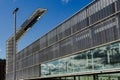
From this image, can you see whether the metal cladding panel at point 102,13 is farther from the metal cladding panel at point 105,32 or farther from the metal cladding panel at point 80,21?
the metal cladding panel at point 80,21

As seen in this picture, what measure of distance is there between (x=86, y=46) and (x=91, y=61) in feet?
9.21

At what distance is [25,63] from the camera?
74.6m

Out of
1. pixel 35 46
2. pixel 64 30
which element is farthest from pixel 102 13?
pixel 35 46

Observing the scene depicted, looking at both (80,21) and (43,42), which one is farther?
(43,42)

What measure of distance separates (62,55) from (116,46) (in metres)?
17.2

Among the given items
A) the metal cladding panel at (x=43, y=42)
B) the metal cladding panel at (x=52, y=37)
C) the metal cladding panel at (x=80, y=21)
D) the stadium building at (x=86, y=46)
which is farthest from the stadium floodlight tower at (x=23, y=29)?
the metal cladding panel at (x=80, y=21)

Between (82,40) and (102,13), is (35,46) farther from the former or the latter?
(102,13)

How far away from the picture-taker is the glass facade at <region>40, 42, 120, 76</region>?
32428mm

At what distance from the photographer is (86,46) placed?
39.6m

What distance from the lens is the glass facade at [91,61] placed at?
32428mm

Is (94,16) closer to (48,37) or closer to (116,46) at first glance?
(116,46)

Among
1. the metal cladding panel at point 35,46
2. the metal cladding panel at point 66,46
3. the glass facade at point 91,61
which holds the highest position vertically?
the metal cladding panel at point 35,46

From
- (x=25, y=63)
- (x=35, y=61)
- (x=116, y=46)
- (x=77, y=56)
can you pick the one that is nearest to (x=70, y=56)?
(x=77, y=56)

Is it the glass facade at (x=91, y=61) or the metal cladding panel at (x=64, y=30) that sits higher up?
the metal cladding panel at (x=64, y=30)
